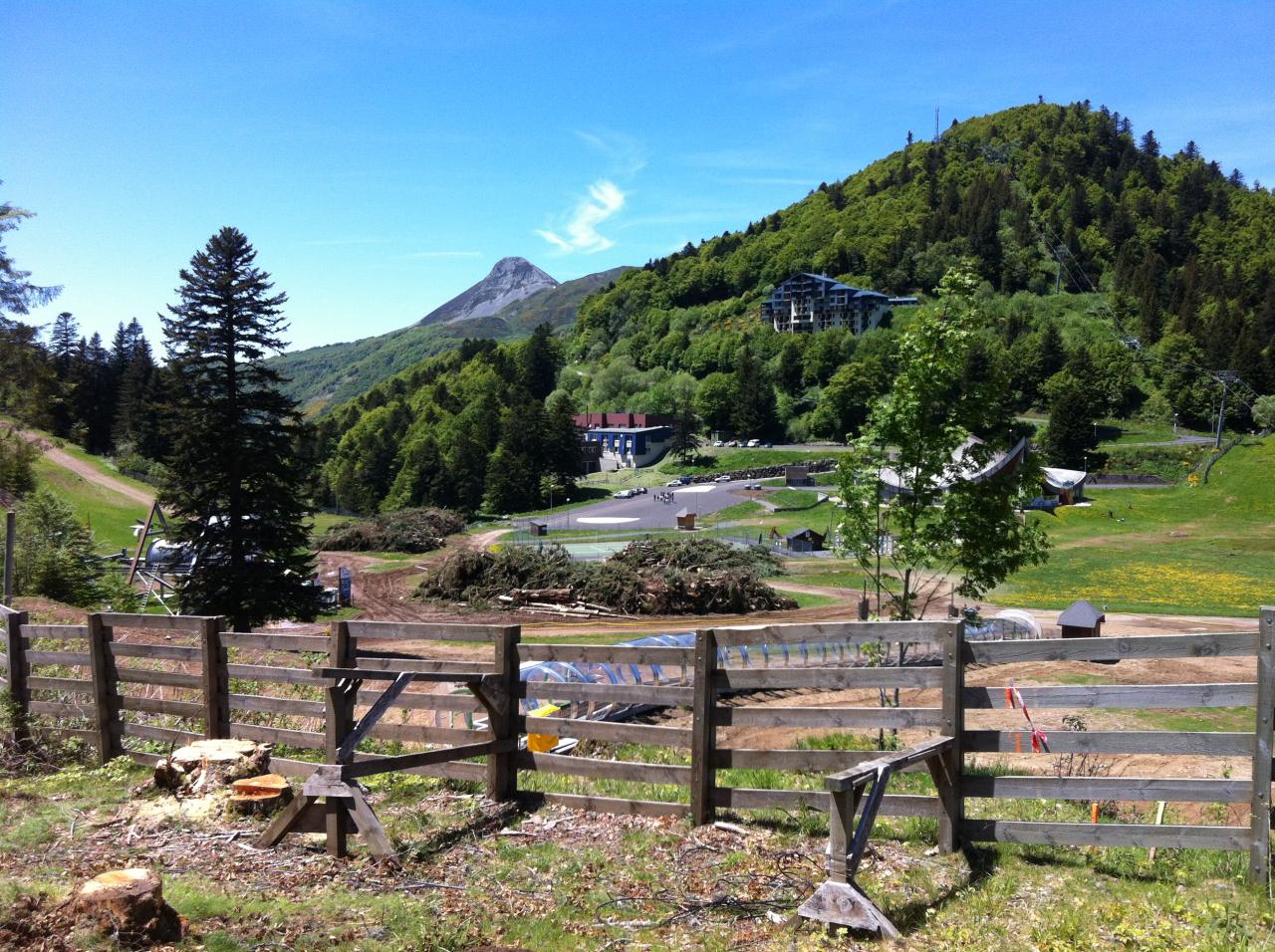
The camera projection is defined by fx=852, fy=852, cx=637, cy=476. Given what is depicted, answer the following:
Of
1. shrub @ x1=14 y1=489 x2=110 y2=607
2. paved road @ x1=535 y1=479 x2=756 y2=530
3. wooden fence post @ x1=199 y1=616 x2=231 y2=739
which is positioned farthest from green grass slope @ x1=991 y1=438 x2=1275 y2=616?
shrub @ x1=14 y1=489 x2=110 y2=607

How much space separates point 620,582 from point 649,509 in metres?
42.0

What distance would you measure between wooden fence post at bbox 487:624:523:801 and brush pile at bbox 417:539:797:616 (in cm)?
3217

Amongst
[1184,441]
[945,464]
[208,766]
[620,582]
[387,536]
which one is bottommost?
[387,536]

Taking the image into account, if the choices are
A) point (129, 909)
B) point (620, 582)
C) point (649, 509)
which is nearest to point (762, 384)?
point (649, 509)

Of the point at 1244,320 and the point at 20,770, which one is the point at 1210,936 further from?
the point at 1244,320

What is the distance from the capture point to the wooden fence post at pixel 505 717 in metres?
7.16

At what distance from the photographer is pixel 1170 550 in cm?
5278

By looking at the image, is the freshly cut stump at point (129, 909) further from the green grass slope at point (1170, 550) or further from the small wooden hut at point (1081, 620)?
the green grass slope at point (1170, 550)

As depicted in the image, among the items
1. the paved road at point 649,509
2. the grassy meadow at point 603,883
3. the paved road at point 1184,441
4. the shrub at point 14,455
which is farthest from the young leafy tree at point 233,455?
the paved road at point 1184,441

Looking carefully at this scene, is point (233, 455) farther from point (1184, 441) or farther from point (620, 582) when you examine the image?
point (1184, 441)

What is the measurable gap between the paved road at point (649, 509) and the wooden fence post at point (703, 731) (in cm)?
6450

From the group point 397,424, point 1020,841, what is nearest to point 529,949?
point 1020,841

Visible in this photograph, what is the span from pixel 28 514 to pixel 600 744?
119 ft

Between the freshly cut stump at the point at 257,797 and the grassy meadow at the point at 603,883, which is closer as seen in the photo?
the grassy meadow at the point at 603,883
